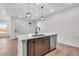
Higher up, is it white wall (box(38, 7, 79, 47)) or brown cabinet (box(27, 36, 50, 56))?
white wall (box(38, 7, 79, 47))

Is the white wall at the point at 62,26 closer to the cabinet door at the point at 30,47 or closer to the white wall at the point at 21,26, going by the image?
the white wall at the point at 21,26

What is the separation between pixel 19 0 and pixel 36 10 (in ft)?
3.89

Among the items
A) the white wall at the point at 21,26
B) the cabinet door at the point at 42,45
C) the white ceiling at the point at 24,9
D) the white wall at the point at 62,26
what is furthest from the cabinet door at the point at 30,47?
the white ceiling at the point at 24,9

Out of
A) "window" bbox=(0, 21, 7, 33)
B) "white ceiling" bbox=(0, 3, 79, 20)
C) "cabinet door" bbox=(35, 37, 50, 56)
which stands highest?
"white ceiling" bbox=(0, 3, 79, 20)

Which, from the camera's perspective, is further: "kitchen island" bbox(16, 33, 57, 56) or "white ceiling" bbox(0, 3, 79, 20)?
"kitchen island" bbox(16, 33, 57, 56)

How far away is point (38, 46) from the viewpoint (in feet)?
12.7

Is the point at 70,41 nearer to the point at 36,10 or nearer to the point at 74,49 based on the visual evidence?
the point at 74,49

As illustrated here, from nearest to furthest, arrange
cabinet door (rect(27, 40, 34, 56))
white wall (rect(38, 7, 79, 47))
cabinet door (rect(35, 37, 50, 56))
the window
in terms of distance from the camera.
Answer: the window, white wall (rect(38, 7, 79, 47)), cabinet door (rect(27, 40, 34, 56)), cabinet door (rect(35, 37, 50, 56))

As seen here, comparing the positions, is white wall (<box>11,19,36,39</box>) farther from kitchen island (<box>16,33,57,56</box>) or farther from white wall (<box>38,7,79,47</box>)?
white wall (<box>38,7,79,47</box>)

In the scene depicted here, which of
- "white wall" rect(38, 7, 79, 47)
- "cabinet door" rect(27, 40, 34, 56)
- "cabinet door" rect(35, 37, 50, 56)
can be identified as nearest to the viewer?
"white wall" rect(38, 7, 79, 47)

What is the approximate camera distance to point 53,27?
10.5 feet

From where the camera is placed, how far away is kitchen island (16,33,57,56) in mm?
3244

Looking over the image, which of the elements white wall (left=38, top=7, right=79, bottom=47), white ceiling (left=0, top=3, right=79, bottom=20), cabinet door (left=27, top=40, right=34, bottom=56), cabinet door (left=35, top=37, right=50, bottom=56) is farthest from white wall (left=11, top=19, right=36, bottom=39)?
cabinet door (left=35, top=37, right=50, bottom=56)

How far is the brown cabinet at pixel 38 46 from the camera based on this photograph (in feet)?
11.5
